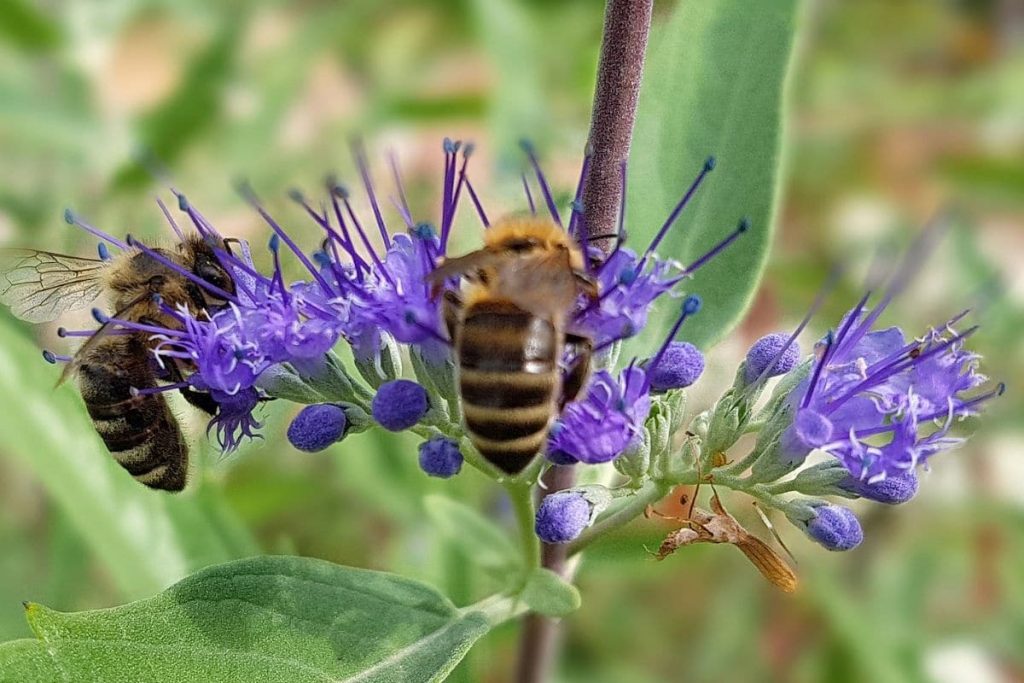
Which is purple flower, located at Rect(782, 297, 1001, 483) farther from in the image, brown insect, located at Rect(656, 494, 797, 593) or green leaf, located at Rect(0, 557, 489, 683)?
green leaf, located at Rect(0, 557, 489, 683)

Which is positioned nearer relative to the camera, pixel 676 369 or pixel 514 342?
pixel 514 342

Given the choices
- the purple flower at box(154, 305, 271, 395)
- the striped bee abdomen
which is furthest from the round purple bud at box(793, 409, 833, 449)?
the striped bee abdomen

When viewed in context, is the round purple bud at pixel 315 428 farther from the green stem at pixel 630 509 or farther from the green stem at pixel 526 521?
the green stem at pixel 630 509

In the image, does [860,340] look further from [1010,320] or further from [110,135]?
[110,135]

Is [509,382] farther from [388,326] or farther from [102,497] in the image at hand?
[102,497]

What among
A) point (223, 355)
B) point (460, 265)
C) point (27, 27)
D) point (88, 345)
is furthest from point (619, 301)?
point (27, 27)
